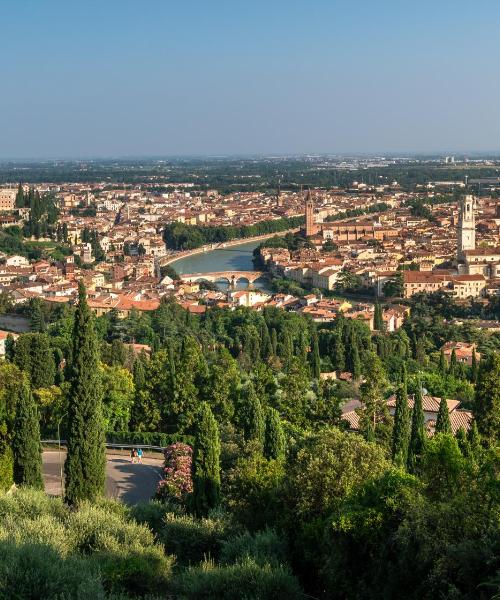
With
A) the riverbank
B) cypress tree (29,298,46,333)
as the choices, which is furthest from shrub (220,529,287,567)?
the riverbank

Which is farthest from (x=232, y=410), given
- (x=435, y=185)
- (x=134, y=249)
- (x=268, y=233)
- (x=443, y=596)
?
(x=435, y=185)

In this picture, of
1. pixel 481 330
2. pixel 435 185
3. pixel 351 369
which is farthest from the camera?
pixel 435 185

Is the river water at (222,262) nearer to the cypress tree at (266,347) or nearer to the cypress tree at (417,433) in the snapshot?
the cypress tree at (266,347)

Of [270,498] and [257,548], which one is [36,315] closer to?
[270,498]

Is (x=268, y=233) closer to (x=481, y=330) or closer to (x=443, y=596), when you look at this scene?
(x=481, y=330)

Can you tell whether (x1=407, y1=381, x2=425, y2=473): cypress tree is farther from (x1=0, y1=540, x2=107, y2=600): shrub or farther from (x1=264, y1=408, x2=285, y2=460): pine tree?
(x1=0, y1=540, x2=107, y2=600): shrub

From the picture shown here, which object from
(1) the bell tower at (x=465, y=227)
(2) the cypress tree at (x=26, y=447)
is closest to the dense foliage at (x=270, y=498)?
(2) the cypress tree at (x=26, y=447)
